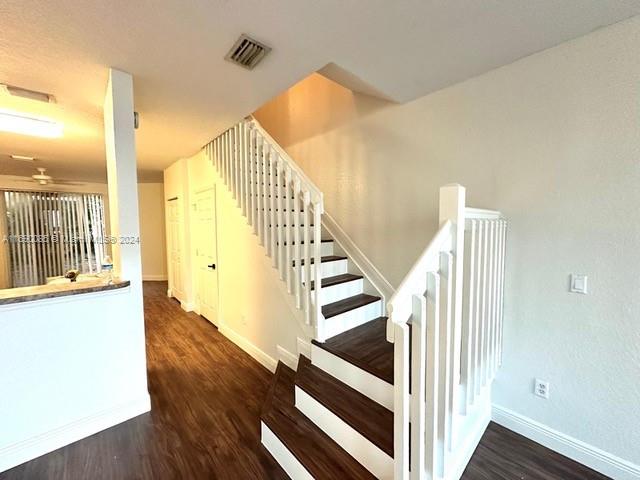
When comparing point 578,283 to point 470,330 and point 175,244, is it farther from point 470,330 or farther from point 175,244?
point 175,244

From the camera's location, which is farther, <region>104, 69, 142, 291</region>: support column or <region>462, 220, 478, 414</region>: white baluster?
<region>104, 69, 142, 291</region>: support column

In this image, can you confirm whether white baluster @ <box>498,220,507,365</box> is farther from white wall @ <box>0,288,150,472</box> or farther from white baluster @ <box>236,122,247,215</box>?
white wall @ <box>0,288,150,472</box>

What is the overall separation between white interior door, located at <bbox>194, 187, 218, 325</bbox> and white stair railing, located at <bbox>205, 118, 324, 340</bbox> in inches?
28.1

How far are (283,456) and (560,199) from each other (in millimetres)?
2315

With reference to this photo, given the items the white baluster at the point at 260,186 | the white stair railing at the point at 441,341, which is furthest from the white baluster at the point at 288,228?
the white stair railing at the point at 441,341

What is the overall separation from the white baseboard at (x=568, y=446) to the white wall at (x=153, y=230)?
7702 millimetres

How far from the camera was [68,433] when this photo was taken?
1873 mm

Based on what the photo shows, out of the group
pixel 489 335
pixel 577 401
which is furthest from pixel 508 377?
pixel 489 335

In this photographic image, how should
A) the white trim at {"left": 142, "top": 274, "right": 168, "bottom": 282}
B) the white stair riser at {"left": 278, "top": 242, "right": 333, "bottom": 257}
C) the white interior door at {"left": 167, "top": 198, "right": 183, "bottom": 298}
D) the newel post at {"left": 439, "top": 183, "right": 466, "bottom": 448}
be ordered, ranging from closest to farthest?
1. the newel post at {"left": 439, "top": 183, "right": 466, "bottom": 448}
2. the white stair riser at {"left": 278, "top": 242, "right": 333, "bottom": 257}
3. the white interior door at {"left": 167, "top": 198, "right": 183, "bottom": 298}
4. the white trim at {"left": 142, "top": 274, "right": 168, "bottom": 282}

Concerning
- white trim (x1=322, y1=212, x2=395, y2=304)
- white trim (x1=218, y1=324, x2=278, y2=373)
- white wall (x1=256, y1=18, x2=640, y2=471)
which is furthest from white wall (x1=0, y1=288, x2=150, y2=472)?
white wall (x1=256, y1=18, x2=640, y2=471)

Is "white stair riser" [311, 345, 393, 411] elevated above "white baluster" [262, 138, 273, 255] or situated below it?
below

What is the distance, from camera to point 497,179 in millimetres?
1944

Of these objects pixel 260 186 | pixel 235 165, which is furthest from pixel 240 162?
pixel 260 186

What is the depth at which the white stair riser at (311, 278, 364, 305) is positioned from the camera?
98.3 inches
